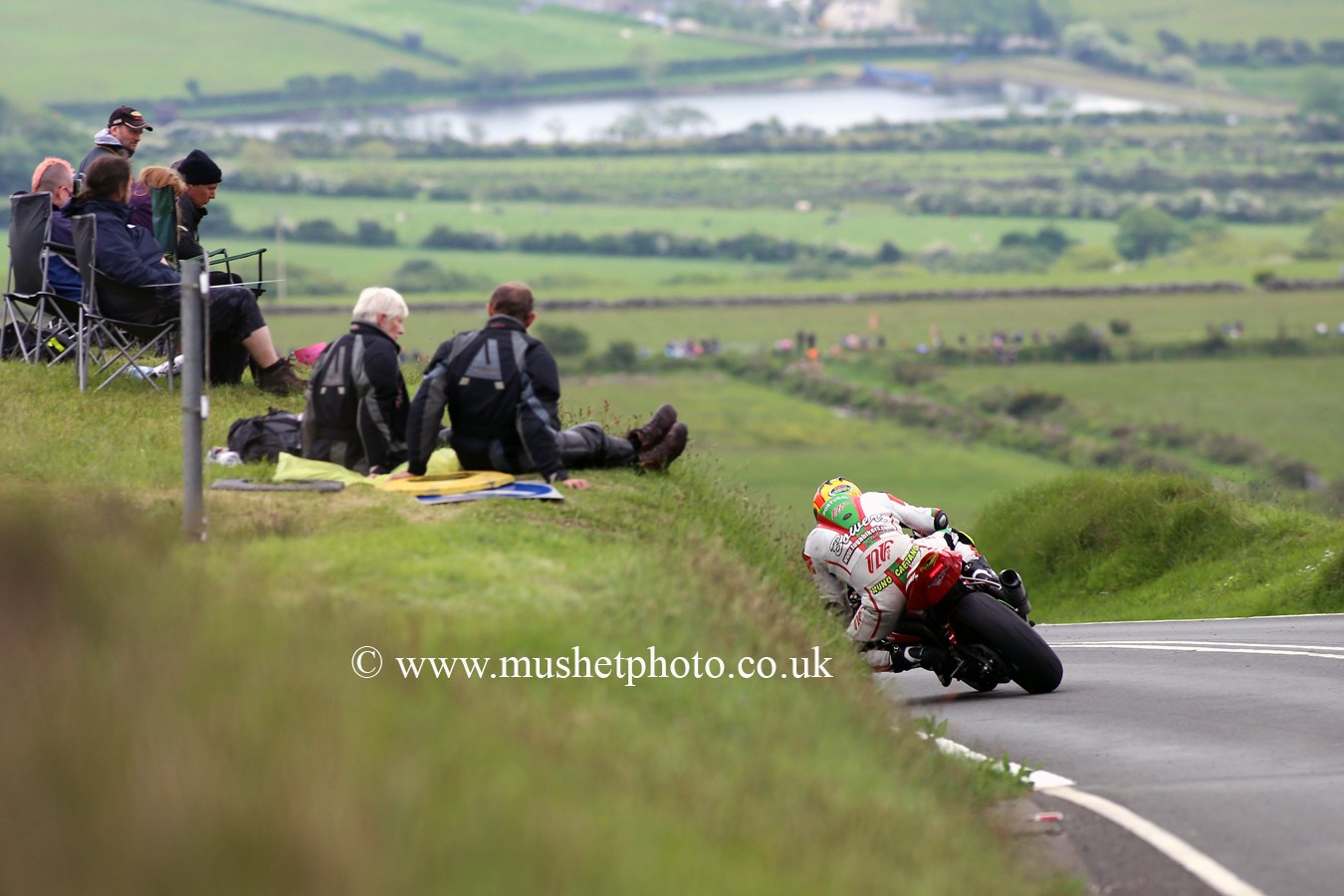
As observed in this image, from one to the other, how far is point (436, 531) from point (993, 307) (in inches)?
4404

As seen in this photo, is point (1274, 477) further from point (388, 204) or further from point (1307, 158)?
point (1307, 158)

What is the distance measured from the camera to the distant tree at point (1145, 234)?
154250mm

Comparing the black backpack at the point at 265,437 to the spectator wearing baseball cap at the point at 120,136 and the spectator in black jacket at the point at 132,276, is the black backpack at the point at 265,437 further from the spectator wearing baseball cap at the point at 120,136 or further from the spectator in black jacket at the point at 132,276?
the spectator wearing baseball cap at the point at 120,136

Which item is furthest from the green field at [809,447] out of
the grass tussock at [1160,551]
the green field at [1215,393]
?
the grass tussock at [1160,551]

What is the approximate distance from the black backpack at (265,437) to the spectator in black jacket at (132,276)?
70.3 inches

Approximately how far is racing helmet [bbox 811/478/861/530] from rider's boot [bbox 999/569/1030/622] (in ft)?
3.90

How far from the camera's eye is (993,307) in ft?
392

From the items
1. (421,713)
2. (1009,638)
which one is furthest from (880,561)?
(421,713)

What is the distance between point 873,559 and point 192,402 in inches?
195

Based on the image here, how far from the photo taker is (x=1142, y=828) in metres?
8.42

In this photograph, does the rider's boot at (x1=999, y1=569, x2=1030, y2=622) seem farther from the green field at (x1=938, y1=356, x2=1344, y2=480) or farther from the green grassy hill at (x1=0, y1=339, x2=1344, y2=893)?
the green field at (x1=938, y1=356, x2=1344, y2=480)

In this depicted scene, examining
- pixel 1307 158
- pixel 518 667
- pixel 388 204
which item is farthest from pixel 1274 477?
pixel 1307 158

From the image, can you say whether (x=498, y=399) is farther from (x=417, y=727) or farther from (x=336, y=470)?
(x=417, y=727)

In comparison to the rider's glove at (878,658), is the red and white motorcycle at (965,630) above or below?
above
